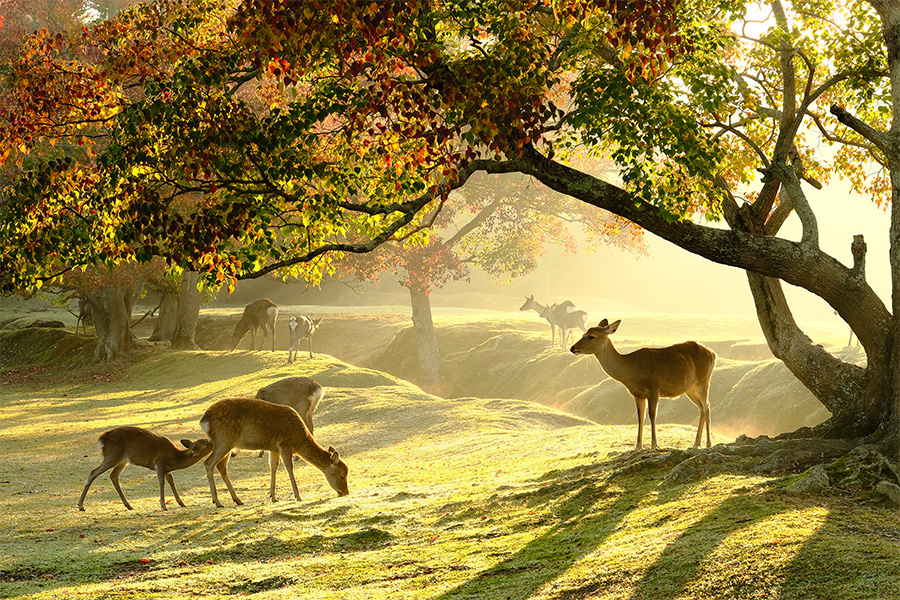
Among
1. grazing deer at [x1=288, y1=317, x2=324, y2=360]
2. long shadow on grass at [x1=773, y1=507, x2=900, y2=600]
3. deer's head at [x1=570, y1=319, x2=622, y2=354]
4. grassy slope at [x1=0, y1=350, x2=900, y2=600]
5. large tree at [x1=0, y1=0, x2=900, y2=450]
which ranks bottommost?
grassy slope at [x1=0, y1=350, x2=900, y2=600]

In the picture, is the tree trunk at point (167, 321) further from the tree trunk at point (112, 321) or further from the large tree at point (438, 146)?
the large tree at point (438, 146)

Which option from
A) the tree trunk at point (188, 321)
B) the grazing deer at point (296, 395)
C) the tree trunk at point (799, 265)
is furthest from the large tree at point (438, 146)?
the tree trunk at point (188, 321)

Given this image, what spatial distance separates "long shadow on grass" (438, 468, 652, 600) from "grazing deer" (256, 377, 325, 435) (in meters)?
7.76

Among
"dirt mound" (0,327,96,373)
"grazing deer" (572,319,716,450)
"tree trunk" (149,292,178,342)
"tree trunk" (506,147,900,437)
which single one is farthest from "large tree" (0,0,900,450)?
"dirt mound" (0,327,96,373)

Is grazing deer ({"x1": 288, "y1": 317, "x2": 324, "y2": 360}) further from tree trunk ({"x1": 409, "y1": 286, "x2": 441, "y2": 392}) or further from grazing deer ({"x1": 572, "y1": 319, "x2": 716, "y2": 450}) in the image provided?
grazing deer ({"x1": 572, "y1": 319, "x2": 716, "y2": 450})

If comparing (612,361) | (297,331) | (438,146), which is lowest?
(297,331)

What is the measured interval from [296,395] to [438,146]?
8469 mm

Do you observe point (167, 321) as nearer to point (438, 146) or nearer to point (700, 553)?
point (438, 146)

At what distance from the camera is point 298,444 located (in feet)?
40.7

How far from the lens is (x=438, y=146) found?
10.1 m

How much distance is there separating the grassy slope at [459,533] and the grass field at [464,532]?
0.03 meters

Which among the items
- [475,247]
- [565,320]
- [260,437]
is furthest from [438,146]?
[475,247]

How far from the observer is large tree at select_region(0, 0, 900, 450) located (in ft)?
31.1

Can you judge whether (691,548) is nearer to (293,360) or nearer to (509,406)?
(509,406)
